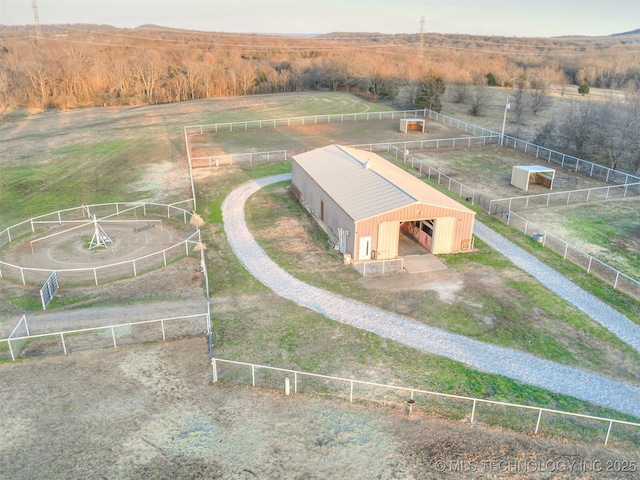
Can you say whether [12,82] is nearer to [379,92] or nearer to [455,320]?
[379,92]

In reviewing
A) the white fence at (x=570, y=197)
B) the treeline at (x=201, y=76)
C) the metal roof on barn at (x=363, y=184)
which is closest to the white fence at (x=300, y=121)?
the treeline at (x=201, y=76)

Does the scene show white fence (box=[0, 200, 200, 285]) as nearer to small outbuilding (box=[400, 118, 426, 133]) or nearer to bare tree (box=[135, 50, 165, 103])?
small outbuilding (box=[400, 118, 426, 133])

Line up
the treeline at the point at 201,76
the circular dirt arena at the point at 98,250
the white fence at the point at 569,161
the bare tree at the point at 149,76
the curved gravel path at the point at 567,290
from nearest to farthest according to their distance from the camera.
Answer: the curved gravel path at the point at 567,290 → the circular dirt arena at the point at 98,250 → the white fence at the point at 569,161 → the treeline at the point at 201,76 → the bare tree at the point at 149,76

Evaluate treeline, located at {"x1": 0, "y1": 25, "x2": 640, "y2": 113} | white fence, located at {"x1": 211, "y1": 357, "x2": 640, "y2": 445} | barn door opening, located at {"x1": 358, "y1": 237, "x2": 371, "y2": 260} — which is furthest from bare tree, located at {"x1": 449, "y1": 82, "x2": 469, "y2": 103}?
white fence, located at {"x1": 211, "y1": 357, "x2": 640, "y2": 445}

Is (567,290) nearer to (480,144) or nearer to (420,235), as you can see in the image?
(420,235)

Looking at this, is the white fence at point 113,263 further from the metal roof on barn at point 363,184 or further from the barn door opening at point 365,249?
the barn door opening at point 365,249
